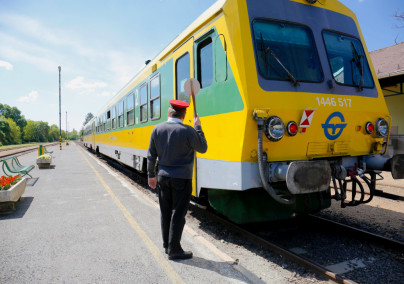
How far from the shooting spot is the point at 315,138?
150 inches

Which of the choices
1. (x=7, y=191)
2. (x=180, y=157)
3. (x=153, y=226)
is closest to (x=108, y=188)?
(x=7, y=191)

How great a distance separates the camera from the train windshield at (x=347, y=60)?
4.24 m

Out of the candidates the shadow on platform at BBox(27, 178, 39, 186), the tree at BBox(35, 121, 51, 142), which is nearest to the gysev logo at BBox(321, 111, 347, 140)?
the shadow on platform at BBox(27, 178, 39, 186)

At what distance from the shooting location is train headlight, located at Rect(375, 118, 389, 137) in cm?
427

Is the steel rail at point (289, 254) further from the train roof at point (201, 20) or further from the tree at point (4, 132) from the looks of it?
the tree at point (4, 132)

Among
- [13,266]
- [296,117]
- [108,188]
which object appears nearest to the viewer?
[13,266]

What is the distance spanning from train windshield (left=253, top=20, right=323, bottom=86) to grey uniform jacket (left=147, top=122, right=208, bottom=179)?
1195 mm

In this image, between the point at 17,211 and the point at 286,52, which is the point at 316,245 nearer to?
the point at 286,52

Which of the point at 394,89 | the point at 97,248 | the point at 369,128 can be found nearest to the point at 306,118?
the point at 369,128

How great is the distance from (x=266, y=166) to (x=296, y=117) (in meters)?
0.77

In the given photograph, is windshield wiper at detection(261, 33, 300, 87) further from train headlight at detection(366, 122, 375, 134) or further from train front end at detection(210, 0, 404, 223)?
train headlight at detection(366, 122, 375, 134)

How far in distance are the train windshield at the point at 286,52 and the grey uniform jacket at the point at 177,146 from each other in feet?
3.92

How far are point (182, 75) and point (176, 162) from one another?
2.07 metres

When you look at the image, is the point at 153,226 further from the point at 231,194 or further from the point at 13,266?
the point at 13,266
